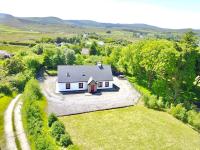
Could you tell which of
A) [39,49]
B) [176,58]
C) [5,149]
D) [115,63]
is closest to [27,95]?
[5,149]

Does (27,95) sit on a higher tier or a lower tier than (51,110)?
higher

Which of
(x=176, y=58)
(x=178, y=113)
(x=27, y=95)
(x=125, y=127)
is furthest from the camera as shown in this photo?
(x=176, y=58)

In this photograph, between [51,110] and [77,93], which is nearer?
[51,110]

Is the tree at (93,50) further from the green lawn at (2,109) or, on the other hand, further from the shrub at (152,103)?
the green lawn at (2,109)

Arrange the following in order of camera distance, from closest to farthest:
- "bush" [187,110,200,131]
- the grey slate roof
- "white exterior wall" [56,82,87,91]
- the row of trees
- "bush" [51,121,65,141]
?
"bush" [51,121,65,141], "bush" [187,110,200,131], the row of trees, "white exterior wall" [56,82,87,91], the grey slate roof

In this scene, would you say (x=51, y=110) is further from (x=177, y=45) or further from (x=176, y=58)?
(x=177, y=45)

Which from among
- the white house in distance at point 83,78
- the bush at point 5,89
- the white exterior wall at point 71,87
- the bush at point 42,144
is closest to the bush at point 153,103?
the white house in distance at point 83,78

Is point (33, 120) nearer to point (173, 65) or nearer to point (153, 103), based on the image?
point (153, 103)

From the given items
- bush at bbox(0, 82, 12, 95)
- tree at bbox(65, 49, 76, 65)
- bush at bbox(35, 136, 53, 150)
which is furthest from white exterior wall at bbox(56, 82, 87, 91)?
bush at bbox(35, 136, 53, 150)

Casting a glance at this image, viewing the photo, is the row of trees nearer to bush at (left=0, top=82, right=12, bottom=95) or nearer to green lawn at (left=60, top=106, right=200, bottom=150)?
green lawn at (left=60, top=106, right=200, bottom=150)
